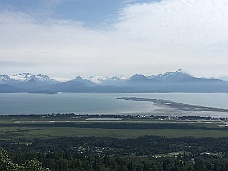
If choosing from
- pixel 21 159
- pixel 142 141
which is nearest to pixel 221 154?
pixel 142 141

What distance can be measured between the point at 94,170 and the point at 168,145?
19.7m

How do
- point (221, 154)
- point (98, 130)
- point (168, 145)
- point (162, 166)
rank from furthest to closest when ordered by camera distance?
1. point (98, 130)
2. point (168, 145)
3. point (221, 154)
4. point (162, 166)

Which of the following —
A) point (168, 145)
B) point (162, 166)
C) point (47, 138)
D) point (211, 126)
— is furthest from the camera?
point (211, 126)

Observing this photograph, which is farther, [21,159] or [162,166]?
[162,166]

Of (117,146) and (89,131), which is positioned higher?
(89,131)

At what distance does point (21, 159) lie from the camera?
29.9 m

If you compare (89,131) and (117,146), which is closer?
(117,146)

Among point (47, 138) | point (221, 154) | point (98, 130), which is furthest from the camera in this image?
point (98, 130)

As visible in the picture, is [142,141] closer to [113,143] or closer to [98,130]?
[113,143]

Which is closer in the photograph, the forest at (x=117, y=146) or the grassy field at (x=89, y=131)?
the forest at (x=117, y=146)

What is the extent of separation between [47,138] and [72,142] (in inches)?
220

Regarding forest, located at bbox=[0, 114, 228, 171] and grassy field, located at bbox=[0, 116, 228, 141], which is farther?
grassy field, located at bbox=[0, 116, 228, 141]

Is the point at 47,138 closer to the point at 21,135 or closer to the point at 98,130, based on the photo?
the point at 21,135

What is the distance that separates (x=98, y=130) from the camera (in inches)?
2463
